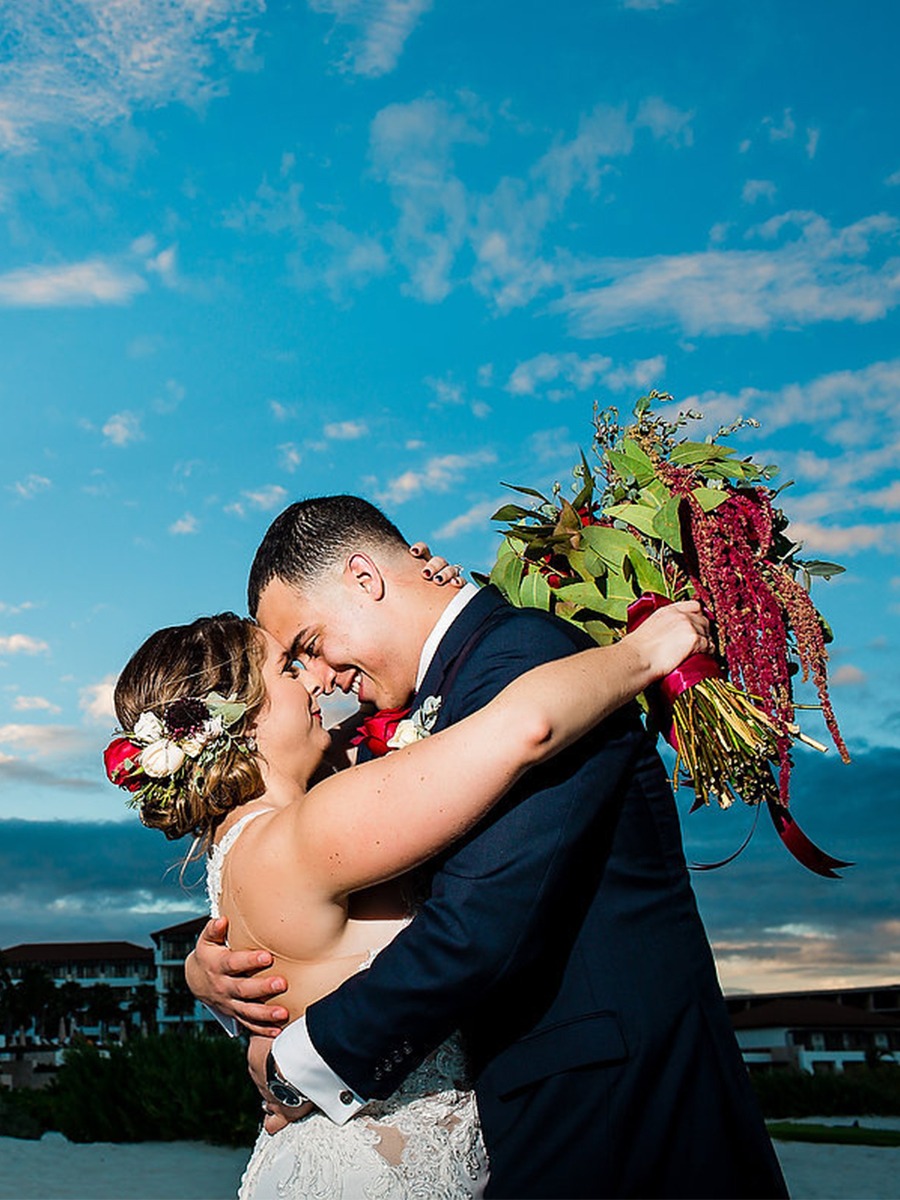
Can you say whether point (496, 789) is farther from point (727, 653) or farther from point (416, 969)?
point (727, 653)

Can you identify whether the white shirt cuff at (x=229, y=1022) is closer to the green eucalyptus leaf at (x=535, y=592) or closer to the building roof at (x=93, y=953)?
the green eucalyptus leaf at (x=535, y=592)

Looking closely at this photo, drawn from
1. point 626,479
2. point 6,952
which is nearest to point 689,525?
point 626,479

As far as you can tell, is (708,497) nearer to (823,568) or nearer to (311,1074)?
(823,568)

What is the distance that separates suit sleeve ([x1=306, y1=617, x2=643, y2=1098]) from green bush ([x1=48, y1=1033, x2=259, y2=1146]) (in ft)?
36.7

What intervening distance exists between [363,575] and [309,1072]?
1.47 metres

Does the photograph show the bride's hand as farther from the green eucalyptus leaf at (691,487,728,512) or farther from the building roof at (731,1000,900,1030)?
the building roof at (731,1000,900,1030)

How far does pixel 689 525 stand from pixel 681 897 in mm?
1194

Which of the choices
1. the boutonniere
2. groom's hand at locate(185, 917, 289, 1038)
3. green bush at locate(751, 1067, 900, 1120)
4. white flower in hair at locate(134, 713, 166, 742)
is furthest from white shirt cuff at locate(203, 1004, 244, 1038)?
green bush at locate(751, 1067, 900, 1120)

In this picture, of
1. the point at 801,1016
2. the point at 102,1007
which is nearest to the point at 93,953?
the point at 102,1007

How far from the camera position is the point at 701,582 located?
12.8 feet

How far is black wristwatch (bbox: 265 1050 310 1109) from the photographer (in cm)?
329

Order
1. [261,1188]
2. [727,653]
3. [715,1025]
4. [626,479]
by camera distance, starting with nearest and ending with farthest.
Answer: [715,1025], [261,1188], [727,653], [626,479]

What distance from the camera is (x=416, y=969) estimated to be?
2.98m

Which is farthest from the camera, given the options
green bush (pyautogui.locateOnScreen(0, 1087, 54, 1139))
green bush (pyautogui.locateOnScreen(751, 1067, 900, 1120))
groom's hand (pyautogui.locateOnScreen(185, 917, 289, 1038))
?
green bush (pyautogui.locateOnScreen(751, 1067, 900, 1120))
